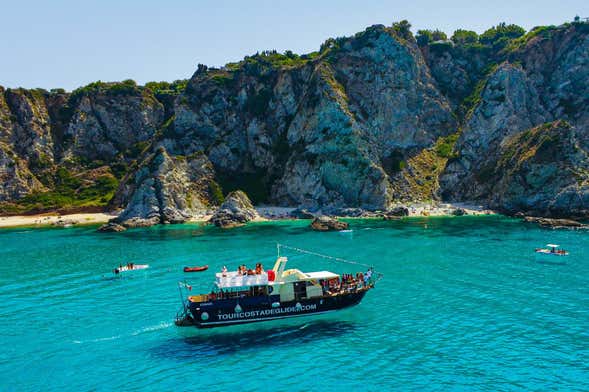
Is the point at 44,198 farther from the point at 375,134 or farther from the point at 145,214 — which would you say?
the point at 375,134

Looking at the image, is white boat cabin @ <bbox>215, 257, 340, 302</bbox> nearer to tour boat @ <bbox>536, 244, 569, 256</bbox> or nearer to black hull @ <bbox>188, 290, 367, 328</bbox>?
black hull @ <bbox>188, 290, 367, 328</bbox>

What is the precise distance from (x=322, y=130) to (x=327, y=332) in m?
108

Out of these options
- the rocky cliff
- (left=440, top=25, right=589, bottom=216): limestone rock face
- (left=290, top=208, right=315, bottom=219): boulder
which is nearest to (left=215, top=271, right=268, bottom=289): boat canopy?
(left=290, top=208, right=315, bottom=219): boulder

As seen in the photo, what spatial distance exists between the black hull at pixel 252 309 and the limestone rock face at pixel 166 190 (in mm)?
87223

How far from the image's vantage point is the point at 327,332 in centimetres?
3797

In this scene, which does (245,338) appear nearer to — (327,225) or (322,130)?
(327,225)

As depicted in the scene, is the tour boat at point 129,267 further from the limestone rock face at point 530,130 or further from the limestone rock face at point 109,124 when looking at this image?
the limestone rock face at point 109,124

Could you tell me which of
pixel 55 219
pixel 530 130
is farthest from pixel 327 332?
pixel 55 219

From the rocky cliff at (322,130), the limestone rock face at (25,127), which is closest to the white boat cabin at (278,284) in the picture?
the rocky cliff at (322,130)

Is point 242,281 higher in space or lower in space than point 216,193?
lower

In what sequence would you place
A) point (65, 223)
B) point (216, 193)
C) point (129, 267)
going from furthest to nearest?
point (216, 193) < point (65, 223) < point (129, 267)

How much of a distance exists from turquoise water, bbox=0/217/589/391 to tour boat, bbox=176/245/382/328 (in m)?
1.11

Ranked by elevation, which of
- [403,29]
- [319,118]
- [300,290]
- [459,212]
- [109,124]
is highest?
[403,29]

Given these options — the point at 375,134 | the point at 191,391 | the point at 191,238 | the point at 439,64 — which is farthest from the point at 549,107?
the point at 191,391
